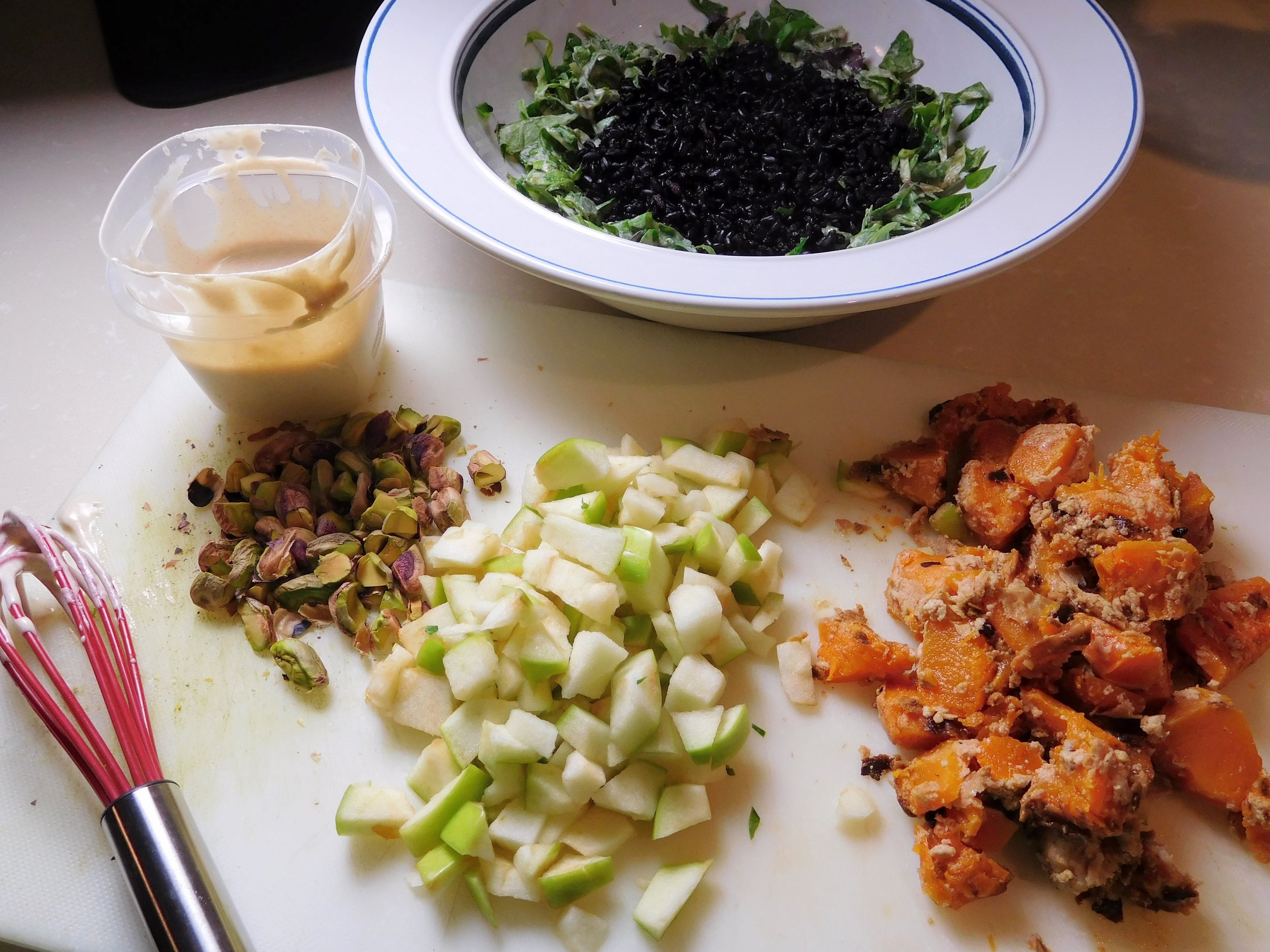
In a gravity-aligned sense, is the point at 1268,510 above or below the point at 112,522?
above

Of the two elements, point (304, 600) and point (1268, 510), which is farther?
point (1268, 510)

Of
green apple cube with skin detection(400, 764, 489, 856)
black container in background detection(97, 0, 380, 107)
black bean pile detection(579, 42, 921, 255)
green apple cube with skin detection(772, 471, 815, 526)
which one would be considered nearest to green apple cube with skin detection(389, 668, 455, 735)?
green apple cube with skin detection(400, 764, 489, 856)

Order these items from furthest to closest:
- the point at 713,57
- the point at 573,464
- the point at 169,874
A: the point at 713,57 → the point at 573,464 → the point at 169,874

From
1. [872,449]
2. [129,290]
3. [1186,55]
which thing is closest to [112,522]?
[129,290]

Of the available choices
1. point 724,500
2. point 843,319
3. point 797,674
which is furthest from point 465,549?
point 843,319

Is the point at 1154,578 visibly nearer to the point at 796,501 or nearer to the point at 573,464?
the point at 796,501

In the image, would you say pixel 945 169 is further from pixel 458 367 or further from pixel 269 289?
pixel 269 289
